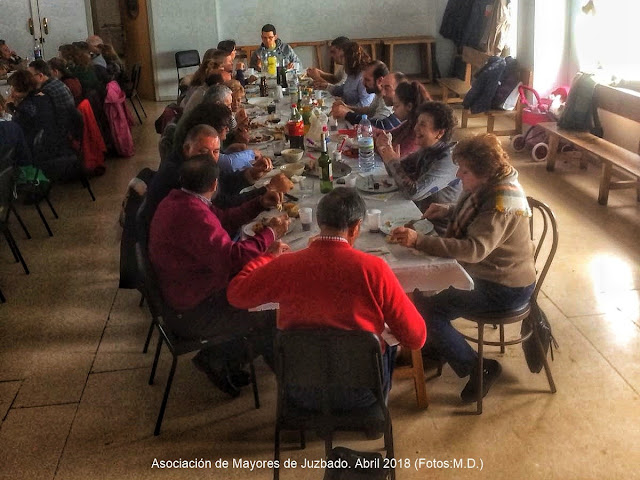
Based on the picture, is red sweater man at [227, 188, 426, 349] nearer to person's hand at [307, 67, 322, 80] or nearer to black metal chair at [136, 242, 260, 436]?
black metal chair at [136, 242, 260, 436]

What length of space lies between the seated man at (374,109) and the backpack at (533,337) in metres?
2.07

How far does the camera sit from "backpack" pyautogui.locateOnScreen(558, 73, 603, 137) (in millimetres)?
6066

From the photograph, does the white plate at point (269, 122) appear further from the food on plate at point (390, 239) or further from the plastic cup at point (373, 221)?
the food on plate at point (390, 239)

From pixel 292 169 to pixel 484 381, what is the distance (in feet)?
5.07

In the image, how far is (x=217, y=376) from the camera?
322 cm

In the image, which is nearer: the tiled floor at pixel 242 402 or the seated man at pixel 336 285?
the seated man at pixel 336 285

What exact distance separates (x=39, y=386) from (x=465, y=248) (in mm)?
2150

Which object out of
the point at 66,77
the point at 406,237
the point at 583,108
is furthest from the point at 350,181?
Answer: the point at 66,77

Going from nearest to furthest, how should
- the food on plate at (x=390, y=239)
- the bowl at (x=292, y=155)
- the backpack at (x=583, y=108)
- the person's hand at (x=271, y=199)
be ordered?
the food on plate at (x=390, y=239) → the person's hand at (x=271, y=199) → the bowl at (x=292, y=155) → the backpack at (x=583, y=108)

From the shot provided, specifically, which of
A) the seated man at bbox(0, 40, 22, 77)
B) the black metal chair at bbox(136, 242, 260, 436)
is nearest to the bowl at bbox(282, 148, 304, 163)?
the black metal chair at bbox(136, 242, 260, 436)

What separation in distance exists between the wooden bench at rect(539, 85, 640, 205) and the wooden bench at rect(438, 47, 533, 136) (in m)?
0.95

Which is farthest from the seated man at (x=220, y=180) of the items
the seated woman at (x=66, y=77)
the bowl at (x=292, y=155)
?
the seated woman at (x=66, y=77)

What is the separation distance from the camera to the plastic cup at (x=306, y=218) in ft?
10.2

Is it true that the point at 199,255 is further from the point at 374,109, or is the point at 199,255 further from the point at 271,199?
the point at 374,109
